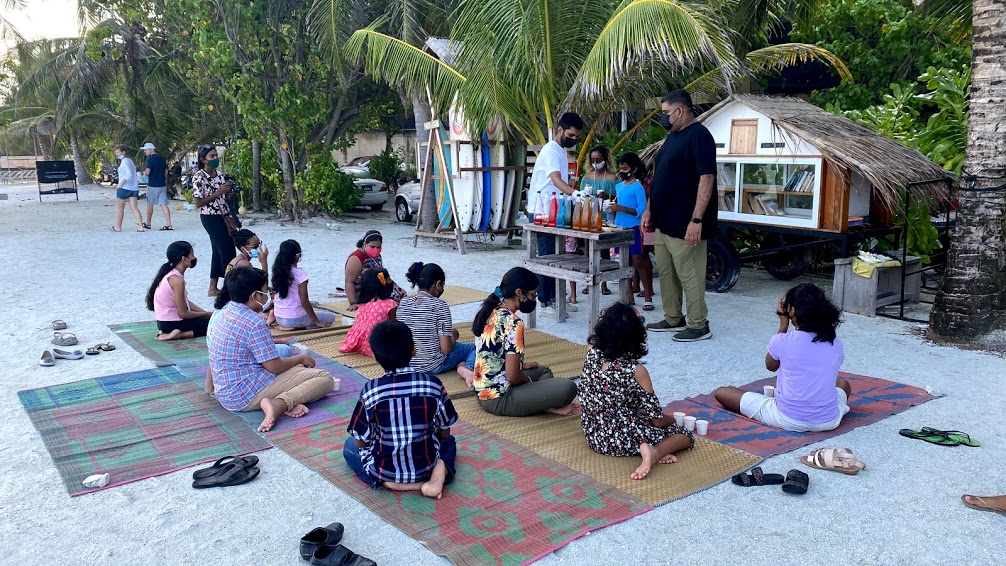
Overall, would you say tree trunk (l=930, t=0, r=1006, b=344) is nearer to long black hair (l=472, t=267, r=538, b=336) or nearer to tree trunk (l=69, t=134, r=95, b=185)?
long black hair (l=472, t=267, r=538, b=336)

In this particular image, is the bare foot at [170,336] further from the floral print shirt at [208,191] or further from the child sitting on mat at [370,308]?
the floral print shirt at [208,191]

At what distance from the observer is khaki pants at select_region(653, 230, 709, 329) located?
23.0 ft

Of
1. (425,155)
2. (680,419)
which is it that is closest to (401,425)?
(680,419)

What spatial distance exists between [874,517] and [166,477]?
3.66 metres

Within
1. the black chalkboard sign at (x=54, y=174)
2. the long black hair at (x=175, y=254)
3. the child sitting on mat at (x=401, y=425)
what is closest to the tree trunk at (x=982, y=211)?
the child sitting on mat at (x=401, y=425)

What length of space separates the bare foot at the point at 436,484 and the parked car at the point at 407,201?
13344mm

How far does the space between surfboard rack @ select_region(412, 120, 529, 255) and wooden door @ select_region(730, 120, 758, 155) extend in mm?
4717

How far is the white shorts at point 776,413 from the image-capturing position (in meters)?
4.84

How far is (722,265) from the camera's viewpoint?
9.17 m

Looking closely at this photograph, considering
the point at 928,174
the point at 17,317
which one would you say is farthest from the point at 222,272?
the point at 928,174

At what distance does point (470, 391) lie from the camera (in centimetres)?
578

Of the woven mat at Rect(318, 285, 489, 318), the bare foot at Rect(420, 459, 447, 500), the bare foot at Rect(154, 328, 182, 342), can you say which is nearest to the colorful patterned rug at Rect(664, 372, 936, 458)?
the bare foot at Rect(420, 459, 447, 500)

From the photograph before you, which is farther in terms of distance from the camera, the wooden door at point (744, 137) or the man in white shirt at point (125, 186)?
the man in white shirt at point (125, 186)

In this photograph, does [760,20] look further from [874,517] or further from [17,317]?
[17,317]
